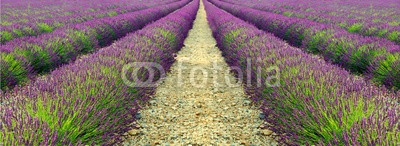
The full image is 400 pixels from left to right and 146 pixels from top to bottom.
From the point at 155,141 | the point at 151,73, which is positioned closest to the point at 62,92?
the point at 155,141

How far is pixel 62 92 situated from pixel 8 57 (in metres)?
2.59

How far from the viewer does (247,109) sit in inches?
141

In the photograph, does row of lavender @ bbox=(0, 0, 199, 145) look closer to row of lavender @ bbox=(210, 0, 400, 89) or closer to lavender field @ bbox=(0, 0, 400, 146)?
lavender field @ bbox=(0, 0, 400, 146)

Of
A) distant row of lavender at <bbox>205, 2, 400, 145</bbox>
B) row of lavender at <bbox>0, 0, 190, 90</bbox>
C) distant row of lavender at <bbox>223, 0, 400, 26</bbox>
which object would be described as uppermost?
distant row of lavender at <bbox>223, 0, 400, 26</bbox>

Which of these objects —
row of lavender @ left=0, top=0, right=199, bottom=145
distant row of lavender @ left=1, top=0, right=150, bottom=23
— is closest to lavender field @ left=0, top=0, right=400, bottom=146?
row of lavender @ left=0, top=0, right=199, bottom=145

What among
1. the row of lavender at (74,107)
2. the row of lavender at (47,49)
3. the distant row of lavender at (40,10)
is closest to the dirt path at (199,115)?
the row of lavender at (74,107)

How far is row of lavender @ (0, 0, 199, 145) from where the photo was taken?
169 cm

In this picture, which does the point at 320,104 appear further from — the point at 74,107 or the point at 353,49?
the point at 353,49

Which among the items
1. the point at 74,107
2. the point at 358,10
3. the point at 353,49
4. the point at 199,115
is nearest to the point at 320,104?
the point at 199,115

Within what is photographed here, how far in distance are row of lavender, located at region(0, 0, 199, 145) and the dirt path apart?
257 mm

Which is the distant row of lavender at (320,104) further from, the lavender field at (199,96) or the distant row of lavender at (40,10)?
the distant row of lavender at (40,10)

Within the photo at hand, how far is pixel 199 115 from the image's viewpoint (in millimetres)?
3387

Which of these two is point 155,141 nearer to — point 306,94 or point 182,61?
point 306,94

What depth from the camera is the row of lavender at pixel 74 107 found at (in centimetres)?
169
